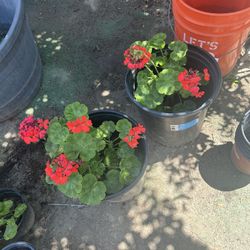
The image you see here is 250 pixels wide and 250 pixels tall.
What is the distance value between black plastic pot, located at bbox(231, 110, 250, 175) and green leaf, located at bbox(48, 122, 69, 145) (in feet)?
4.54

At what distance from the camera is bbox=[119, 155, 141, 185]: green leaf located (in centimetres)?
252

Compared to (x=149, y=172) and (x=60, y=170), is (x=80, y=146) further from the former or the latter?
(x=149, y=172)

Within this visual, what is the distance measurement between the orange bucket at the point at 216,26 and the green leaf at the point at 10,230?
2.25 m

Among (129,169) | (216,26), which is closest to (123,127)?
(129,169)

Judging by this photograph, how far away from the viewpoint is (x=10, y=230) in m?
2.69

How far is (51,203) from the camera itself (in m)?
3.17

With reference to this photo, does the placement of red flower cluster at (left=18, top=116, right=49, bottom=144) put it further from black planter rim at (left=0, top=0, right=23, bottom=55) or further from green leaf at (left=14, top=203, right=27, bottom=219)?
black planter rim at (left=0, top=0, right=23, bottom=55)

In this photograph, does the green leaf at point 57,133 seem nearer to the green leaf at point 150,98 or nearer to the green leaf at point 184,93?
the green leaf at point 150,98

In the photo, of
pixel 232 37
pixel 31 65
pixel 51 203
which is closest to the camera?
pixel 232 37

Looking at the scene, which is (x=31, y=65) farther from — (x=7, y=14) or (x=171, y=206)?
(x=171, y=206)

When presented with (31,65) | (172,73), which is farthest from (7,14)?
(172,73)

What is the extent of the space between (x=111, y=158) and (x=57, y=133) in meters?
0.56

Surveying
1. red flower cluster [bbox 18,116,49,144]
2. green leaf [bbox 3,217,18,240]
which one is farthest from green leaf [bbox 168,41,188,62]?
green leaf [bbox 3,217,18,240]

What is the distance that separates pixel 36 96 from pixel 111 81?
2.94 feet
